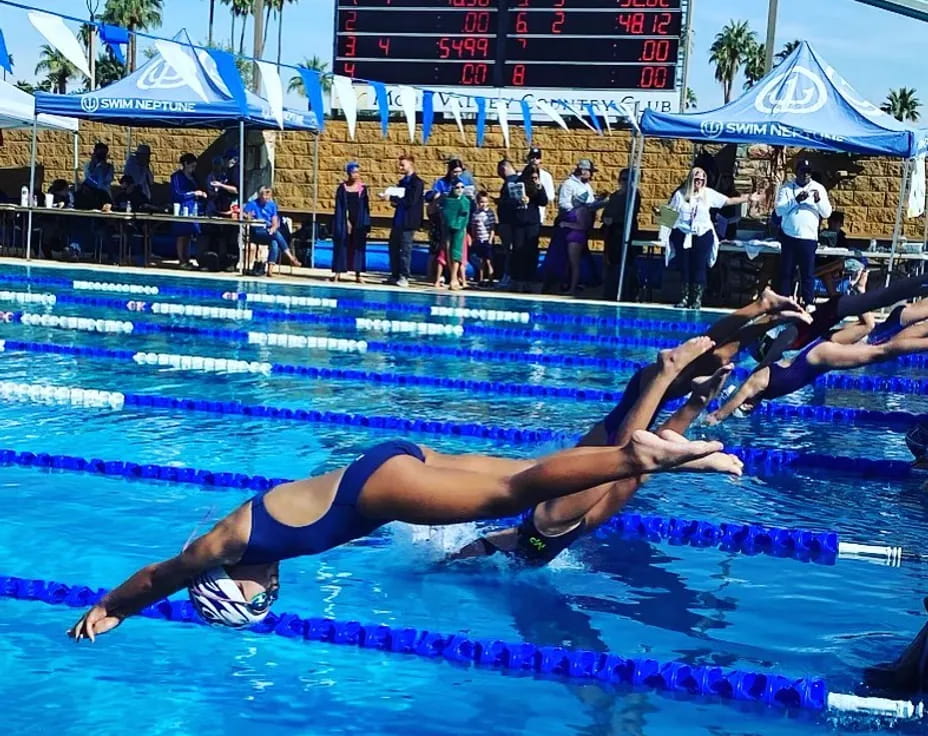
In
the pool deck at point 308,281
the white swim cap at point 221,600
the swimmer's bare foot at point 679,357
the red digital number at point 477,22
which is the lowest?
the white swim cap at point 221,600

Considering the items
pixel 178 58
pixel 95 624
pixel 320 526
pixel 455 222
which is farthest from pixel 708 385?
pixel 455 222

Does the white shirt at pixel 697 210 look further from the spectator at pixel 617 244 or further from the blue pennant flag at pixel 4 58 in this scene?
the blue pennant flag at pixel 4 58

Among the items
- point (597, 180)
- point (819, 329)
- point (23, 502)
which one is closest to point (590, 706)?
point (819, 329)

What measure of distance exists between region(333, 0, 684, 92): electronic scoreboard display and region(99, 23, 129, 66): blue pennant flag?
6010 mm

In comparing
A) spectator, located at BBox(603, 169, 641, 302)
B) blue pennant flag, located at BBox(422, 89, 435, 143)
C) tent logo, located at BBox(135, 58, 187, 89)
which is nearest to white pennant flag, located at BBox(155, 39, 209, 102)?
tent logo, located at BBox(135, 58, 187, 89)

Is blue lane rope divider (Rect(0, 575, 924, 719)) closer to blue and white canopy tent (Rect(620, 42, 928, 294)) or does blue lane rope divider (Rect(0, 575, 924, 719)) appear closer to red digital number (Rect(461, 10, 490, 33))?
blue and white canopy tent (Rect(620, 42, 928, 294))

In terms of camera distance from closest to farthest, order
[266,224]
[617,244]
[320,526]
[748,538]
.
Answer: [320,526]
[748,538]
[617,244]
[266,224]

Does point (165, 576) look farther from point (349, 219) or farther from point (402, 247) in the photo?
point (349, 219)

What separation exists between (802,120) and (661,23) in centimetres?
474

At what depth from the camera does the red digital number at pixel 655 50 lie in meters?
19.5

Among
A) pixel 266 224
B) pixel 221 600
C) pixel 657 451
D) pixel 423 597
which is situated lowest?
pixel 423 597

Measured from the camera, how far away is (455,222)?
17578mm

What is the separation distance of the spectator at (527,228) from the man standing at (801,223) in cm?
366

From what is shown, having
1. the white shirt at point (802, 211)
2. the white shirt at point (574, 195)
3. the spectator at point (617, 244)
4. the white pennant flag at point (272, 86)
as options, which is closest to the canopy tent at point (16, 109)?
the white pennant flag at point (272, 86)
